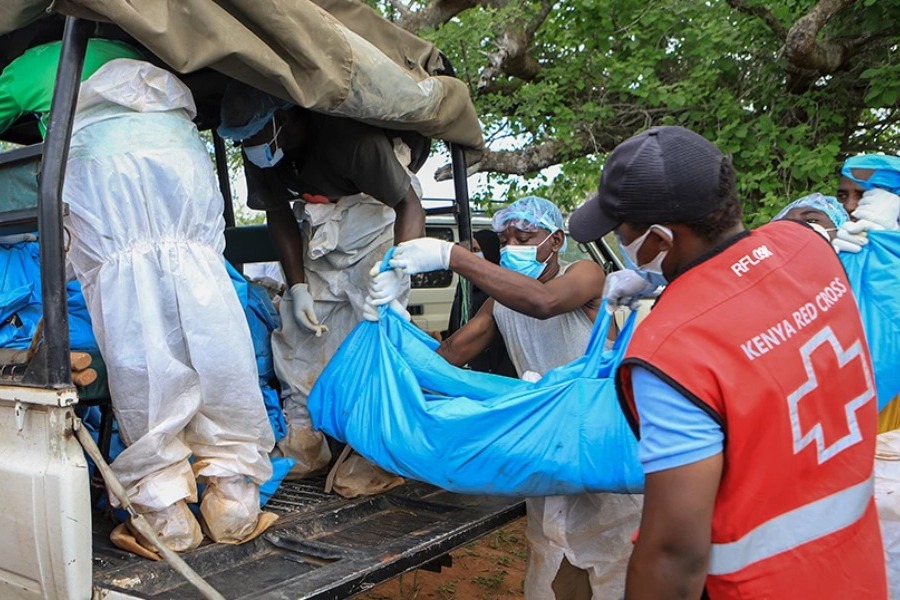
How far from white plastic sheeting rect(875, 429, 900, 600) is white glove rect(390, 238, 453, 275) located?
163 centimetres

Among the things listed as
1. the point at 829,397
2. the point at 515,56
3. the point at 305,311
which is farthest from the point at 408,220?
the point at 515,56

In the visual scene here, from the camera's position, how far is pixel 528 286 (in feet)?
10.2

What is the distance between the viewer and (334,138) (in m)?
3.36

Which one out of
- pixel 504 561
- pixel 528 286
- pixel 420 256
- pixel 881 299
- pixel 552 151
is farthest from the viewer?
pixel 552 151

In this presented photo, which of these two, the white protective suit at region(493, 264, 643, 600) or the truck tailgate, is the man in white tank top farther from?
the truck tailgate

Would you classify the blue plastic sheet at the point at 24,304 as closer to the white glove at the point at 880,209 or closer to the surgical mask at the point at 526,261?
the surgical mask at the point at 526,261

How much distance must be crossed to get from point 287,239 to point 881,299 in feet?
7.63

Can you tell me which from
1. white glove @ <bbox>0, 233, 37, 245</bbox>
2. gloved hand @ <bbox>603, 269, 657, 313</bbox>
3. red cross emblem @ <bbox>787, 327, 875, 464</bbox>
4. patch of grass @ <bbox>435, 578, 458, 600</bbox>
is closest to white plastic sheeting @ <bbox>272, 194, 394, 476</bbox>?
white glove @ <bbox>0, 233, 37, 245</bbox>

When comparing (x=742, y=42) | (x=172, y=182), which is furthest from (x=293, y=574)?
(x=742, y=42)

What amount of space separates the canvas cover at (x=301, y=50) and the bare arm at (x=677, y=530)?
1.72 m

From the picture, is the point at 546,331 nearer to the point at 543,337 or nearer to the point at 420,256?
the point at 543,337

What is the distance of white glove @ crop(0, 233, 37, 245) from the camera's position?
2914 mm

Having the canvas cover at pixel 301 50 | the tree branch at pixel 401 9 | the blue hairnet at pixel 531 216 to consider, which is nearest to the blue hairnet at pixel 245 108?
the canvas cover at pixel 301 50

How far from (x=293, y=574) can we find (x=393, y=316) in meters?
1.01
